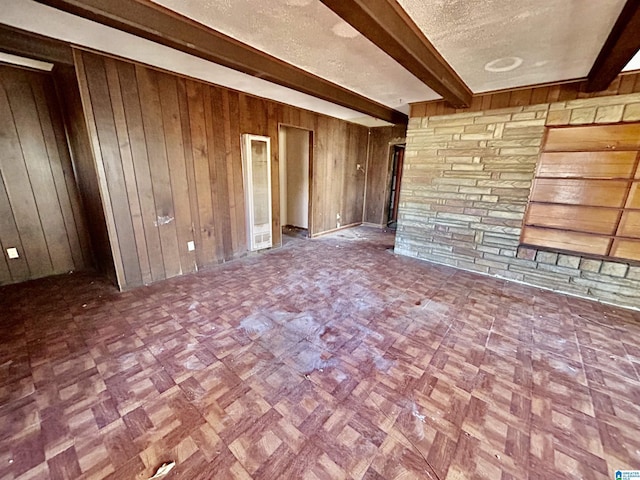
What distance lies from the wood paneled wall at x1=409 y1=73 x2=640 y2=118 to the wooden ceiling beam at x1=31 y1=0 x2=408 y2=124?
1888 millimetres

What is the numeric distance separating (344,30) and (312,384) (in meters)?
2.45

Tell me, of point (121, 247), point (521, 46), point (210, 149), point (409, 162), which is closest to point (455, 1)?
point (521, 46)

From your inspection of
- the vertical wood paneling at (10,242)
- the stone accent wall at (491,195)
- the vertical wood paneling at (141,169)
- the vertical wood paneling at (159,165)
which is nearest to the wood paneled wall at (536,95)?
the stone accent wall at (491,195)

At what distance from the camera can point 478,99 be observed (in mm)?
3346

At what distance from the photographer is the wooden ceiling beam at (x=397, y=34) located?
1412 millimetres

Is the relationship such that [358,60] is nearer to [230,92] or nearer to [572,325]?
[230,92]

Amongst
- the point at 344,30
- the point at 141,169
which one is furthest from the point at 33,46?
the point at 344,30

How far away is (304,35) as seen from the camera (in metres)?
1.95

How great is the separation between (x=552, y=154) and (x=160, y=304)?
4604 millimetres

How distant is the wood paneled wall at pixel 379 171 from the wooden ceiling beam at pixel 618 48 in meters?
3.60

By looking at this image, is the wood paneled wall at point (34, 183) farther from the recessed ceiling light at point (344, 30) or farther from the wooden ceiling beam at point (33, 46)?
the recessed ceiling light at point (344, 30)

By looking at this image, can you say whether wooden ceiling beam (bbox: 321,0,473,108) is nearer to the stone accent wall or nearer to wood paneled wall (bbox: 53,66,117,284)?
the stone accent wall

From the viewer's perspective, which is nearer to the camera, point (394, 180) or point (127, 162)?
point (127, 162)

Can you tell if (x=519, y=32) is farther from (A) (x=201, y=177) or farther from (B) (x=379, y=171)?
(B) (x=379, y=171)
